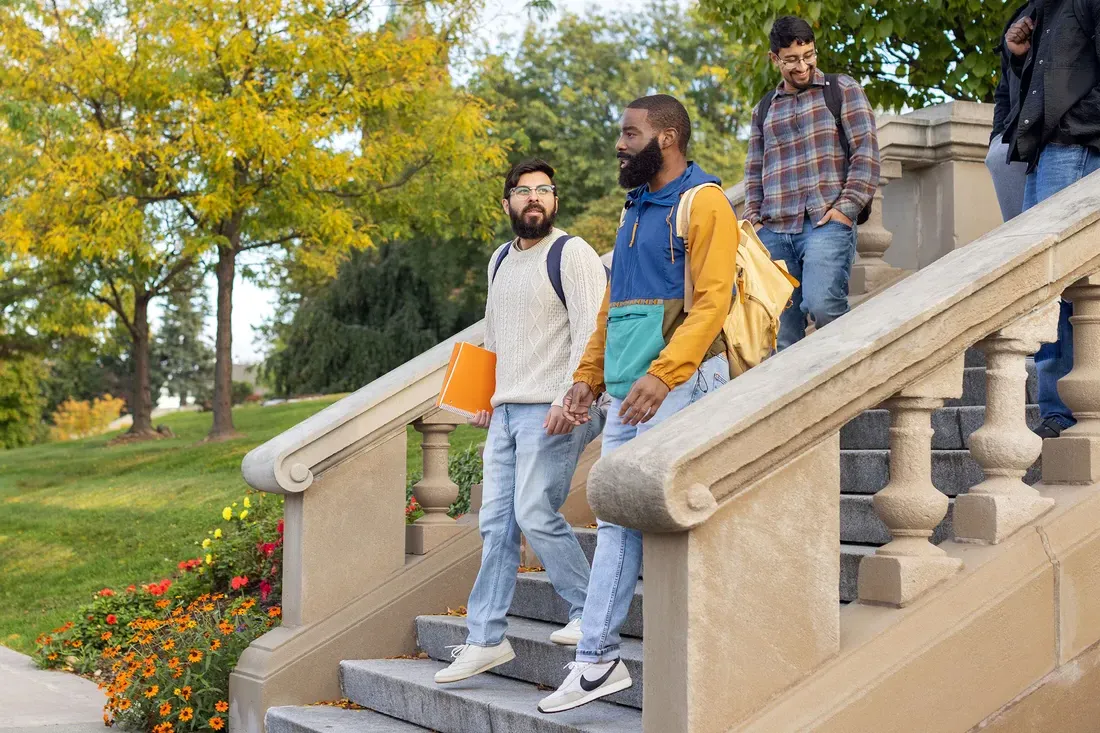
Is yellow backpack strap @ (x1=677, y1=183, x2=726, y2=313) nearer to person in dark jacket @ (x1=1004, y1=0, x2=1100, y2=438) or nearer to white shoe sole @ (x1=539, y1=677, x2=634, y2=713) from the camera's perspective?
white shoe sole @ (x1=539, y1=677, x2=634, y2=713)

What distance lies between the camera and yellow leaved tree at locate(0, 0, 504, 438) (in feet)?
55.0

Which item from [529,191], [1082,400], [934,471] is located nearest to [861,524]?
[934,471]

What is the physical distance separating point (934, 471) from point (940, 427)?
0.38 metres

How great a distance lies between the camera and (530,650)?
4941 mm

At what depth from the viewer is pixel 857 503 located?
478 centimetres

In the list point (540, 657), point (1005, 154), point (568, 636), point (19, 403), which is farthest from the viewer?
point (19, 403)

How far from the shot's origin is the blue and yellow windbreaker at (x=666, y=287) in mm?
3693

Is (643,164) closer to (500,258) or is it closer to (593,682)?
(500,258)

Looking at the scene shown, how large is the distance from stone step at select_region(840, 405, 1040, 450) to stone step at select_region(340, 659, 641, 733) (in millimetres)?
1581

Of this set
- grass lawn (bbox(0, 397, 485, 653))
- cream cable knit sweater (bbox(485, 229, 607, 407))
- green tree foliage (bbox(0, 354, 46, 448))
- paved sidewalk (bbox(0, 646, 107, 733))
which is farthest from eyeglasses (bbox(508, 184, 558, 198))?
green tree foliage (bbox(0, 354, 46, 448))

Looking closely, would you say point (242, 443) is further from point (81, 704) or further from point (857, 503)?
point (857, 503)

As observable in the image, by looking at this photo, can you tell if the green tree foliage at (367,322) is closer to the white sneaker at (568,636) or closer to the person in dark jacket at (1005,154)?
the person in dark jacket at (1005,154)

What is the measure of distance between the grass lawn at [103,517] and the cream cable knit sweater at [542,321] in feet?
17.9

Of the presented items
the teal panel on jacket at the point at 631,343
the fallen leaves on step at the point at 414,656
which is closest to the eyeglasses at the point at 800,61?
the teal panel on jacket at the point at 631,343
